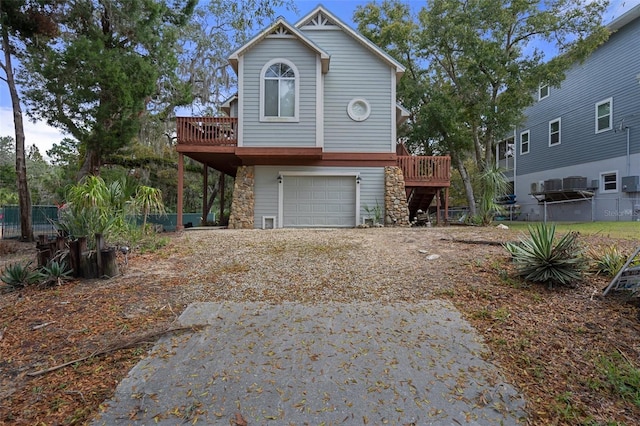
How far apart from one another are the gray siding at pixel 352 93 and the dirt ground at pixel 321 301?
650cm

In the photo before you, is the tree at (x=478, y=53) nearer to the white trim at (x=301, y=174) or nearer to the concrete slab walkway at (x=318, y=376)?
the white trim at (x=301, y=174)

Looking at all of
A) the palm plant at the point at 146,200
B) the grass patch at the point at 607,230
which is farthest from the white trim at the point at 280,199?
the grass patch at the point at 607,230

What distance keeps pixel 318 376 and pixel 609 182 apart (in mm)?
19113

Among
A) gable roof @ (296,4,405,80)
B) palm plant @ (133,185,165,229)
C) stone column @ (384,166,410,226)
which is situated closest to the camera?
palm plant @ (133,185,165,229)

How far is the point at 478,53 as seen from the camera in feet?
47.9

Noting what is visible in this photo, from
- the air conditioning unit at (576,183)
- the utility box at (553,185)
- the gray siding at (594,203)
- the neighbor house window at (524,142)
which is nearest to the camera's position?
the gray siding at (594,203)

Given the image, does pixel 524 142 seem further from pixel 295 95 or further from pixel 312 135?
pixel 295 95

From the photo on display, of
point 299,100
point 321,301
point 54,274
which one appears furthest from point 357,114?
point 54,274

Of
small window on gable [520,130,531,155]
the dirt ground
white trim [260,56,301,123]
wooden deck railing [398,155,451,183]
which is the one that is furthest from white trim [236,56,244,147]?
small window on gable [520,130,531,155]

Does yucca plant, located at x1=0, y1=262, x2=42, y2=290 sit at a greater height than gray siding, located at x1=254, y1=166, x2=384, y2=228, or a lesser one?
lesser

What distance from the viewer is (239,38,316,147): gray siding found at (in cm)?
1140

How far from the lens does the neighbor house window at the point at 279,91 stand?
11.4m

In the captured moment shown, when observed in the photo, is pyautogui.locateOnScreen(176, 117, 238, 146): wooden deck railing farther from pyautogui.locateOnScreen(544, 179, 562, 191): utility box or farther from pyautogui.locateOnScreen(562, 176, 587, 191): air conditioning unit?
pyautogui.locateOnScreen(544, 179, 562, 191): utility box

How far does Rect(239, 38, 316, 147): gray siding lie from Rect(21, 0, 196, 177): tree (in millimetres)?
3448
